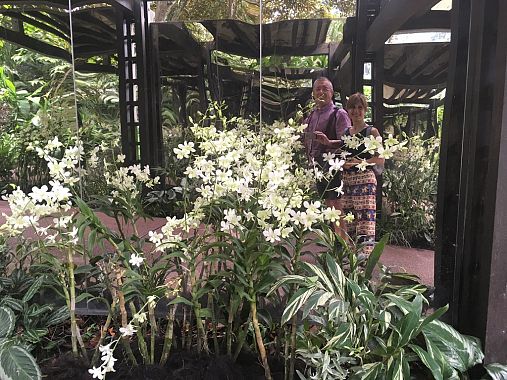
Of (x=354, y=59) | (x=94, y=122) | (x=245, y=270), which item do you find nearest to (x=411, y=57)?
(x=354, y=59)

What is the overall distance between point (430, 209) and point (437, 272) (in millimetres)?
321

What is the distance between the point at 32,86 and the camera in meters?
2.68

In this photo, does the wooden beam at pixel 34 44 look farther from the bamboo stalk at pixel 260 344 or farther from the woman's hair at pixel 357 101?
the bamboo stalk at pixel 260 344

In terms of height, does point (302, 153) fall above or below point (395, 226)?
above

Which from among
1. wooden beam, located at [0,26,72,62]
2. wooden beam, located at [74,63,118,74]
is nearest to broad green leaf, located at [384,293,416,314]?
wooden beam, located at [74,63,118,74]

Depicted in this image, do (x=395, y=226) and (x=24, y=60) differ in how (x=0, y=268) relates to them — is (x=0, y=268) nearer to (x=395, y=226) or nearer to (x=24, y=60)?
(x=24, y=60)

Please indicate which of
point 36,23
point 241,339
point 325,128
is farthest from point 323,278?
point 36,23

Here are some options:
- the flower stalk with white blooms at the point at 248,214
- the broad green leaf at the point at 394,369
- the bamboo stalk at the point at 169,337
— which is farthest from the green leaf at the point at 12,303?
the broad green leaf at the point at 394,369

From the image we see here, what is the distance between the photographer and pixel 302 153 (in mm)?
2262

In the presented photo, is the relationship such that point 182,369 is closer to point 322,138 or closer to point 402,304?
point 402,304

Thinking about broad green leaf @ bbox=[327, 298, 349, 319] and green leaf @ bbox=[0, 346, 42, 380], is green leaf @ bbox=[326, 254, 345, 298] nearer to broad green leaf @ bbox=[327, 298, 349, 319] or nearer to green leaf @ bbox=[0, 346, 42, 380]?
broad green leaf @ bbox=[327, 298, 349, 319]

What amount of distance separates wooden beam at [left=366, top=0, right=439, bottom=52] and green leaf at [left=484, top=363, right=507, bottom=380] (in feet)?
5.07

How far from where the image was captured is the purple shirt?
230cm

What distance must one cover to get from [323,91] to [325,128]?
204 millimetres
